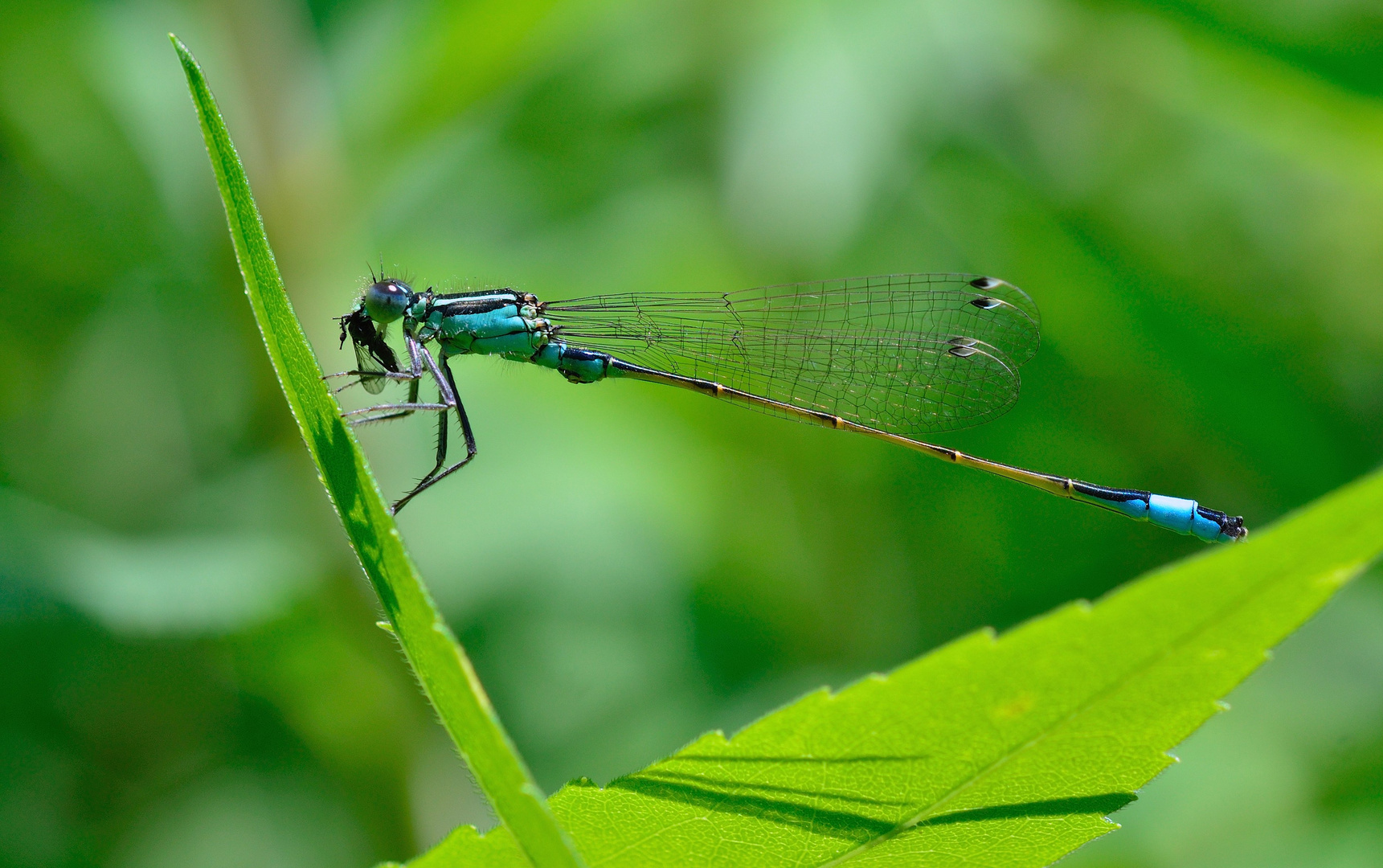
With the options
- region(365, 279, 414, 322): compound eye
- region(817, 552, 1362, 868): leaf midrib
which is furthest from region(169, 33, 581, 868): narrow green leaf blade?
region(365, 279, 414, 322): compound eye

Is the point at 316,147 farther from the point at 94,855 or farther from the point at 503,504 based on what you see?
the point at 94,855

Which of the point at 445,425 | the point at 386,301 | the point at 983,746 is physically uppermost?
the point at 386,301

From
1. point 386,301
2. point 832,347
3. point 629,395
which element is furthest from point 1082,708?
point 629,395

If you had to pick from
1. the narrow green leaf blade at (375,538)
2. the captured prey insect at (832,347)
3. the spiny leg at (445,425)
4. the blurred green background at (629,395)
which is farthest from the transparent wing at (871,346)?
the narrow green leaf blade at (375,538)

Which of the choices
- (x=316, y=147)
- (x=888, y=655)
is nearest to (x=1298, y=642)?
(x=888, y=655)

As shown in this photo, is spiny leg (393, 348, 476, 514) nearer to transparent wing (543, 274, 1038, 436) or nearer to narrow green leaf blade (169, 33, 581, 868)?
transparent wing (543, 274, 1038, 436)

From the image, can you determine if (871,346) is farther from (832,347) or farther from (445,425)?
(445,425)

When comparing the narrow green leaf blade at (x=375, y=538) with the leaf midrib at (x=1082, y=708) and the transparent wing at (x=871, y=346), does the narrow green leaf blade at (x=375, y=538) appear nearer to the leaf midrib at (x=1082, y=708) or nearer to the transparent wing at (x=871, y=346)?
the leaf midrib at (x=1082, y=708)
